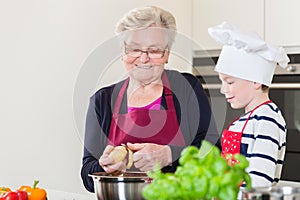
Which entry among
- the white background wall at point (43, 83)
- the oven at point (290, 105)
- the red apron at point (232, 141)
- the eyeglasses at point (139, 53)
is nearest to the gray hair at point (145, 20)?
the eyeglasses at point (139, 53)

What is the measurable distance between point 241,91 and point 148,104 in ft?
1.34

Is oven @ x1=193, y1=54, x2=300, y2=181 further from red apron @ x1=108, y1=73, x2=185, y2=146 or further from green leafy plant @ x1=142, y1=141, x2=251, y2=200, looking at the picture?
green leafy plant @ x1=142, y1=141, x2=251, y2=200

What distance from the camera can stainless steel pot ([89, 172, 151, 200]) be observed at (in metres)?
1.72

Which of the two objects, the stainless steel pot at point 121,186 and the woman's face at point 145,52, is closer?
the stainless steel pot at point 121,186

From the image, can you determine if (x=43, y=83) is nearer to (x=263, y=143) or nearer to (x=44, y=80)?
(x=44, y=80)

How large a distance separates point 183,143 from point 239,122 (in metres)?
0.26

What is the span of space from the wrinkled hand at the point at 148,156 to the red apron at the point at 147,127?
28 cm

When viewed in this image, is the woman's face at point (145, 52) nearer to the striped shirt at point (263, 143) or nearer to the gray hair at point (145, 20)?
the gray hair at point (145, 20)

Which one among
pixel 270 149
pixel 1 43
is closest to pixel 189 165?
pixel 270 149

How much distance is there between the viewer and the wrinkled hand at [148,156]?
6.07ft

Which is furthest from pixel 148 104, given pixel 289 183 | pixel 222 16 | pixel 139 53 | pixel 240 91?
pixel 222 16

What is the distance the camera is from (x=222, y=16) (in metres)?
3.61

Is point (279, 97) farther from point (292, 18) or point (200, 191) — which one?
point (200, 191)

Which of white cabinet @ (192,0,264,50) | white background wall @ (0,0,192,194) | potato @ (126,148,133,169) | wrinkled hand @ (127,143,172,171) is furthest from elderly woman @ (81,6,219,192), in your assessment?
white cabinet @ (192,0,264,50)
